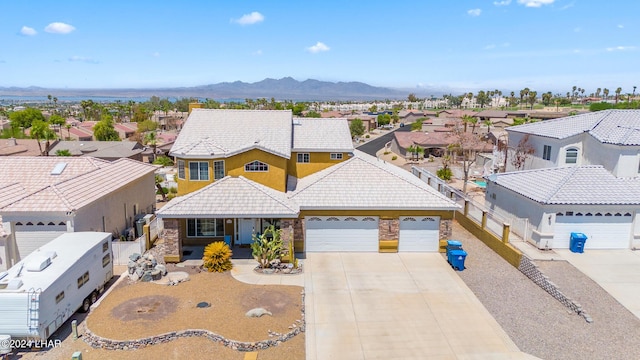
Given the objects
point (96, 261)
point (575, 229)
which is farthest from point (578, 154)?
point (96, 261)

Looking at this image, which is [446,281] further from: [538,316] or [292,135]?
[292,135]

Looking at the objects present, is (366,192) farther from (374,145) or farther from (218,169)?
(374,145)

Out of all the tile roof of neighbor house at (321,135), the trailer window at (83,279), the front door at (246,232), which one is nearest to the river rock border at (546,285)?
the tile roof of neighbor house at (321,135)

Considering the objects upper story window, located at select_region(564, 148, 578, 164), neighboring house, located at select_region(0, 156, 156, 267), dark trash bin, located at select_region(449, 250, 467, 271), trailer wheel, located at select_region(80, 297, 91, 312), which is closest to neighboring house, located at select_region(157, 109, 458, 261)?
dark trash bin, located at select_region(449, 250, 467, 271)

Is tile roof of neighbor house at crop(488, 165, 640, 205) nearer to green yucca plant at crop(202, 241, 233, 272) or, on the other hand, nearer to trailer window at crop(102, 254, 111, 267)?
green yucca plant at crop(202, 241, 233, 272)

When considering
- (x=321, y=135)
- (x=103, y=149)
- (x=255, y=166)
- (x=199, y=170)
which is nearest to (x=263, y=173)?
(x=255, y=166)

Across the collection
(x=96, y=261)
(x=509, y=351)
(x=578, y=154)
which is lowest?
(x=509, y=351)
